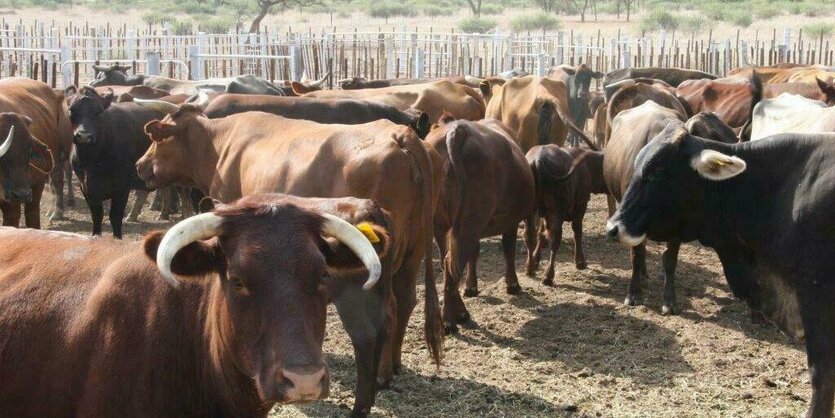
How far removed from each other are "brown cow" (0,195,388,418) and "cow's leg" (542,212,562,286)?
18.8 feet

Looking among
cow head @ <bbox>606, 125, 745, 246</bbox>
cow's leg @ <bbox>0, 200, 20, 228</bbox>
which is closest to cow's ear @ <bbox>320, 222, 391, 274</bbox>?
cow head @ <bbox>606, 125, 745, 246</bbox>

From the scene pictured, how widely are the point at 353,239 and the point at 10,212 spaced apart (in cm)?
668

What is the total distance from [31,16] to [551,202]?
183 ft

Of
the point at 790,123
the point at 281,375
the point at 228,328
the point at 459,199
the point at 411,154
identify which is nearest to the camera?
the point at 281,375

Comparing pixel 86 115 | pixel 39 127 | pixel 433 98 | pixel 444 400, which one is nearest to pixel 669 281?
pixel 444 400

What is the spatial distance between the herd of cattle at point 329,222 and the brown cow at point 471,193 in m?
0.02

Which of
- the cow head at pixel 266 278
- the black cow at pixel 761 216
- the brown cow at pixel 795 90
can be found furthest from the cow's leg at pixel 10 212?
the brown cow at pixel 795 90

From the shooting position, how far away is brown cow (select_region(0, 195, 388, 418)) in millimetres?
3207

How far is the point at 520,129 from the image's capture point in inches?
513

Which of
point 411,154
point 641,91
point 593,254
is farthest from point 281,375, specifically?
point 641,91

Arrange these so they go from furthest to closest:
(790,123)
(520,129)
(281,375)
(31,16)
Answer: (31,16), (520,129), (790,123), (281,375)

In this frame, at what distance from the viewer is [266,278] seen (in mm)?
3211

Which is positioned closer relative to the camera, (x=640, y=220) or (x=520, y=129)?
(x=640, y=220)

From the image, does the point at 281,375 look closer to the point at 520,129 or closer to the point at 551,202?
the point at 551,202
